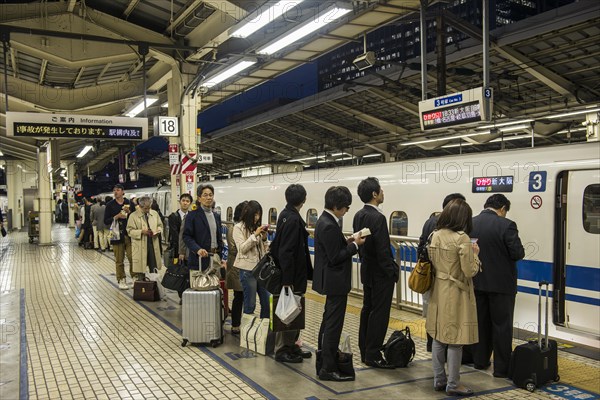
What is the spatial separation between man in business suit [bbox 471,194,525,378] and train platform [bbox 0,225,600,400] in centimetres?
38

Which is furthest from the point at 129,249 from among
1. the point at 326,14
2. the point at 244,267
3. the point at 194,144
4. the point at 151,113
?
the point at 151,113

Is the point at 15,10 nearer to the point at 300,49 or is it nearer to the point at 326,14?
the point at 300,49

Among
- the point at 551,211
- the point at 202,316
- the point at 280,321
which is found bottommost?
the point at 202,316

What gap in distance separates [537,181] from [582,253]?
101cm

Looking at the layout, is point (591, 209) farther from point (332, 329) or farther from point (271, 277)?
point (271, 277)

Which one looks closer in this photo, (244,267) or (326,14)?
(244,267)

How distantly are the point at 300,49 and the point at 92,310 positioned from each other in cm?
584

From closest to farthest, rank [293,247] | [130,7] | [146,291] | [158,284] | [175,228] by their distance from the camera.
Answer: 1. [293,247]
2. [175,228]
3. [146,291]
4. [158,284]
5. [130,7]

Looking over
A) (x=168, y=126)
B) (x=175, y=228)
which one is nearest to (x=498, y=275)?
(x=175, y=228)

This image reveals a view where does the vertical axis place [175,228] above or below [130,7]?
below

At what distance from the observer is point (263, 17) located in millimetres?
7215

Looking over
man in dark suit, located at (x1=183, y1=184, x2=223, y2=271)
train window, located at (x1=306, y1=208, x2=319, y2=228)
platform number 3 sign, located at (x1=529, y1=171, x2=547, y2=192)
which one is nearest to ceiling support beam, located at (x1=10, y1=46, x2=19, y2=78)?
train window, located at (x1=306, y1=208, x2=319, y2=228)

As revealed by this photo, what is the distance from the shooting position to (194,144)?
12.5 m

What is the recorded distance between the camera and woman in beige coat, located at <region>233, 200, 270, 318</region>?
6295mm
